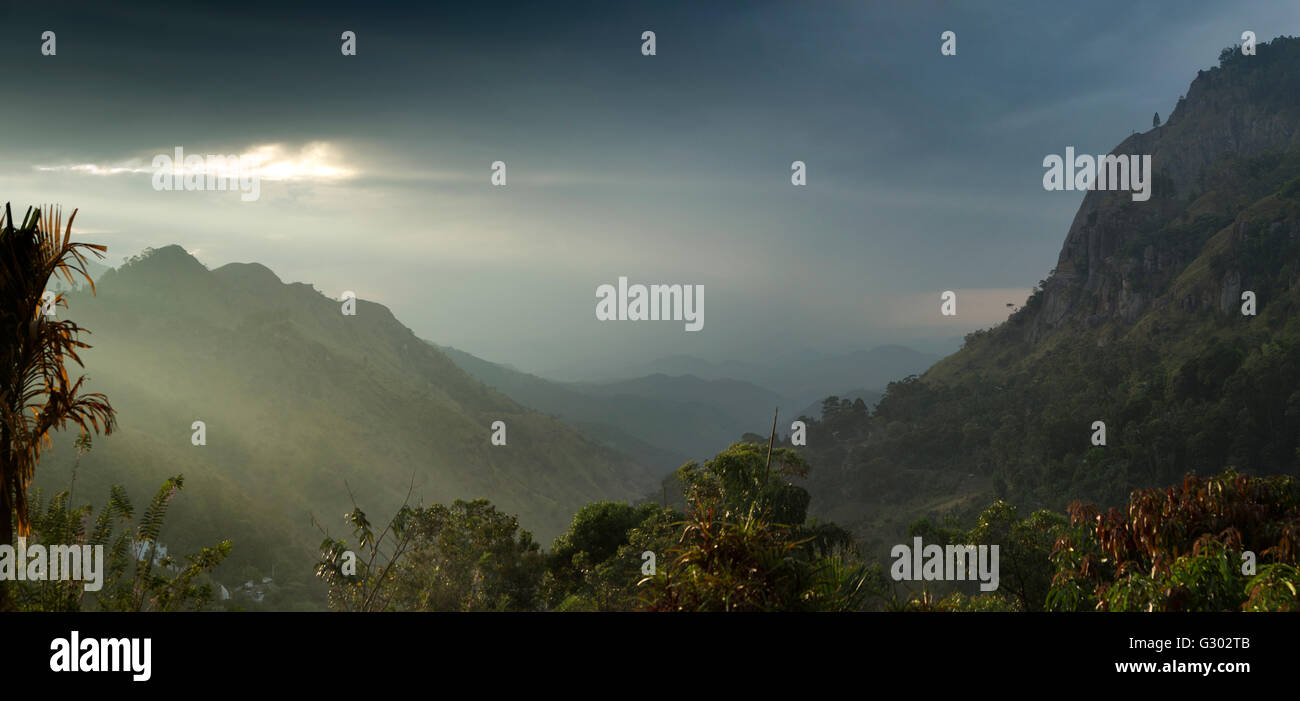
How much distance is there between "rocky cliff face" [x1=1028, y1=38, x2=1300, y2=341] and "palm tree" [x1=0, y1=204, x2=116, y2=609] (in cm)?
10089

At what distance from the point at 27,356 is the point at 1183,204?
150368 mm

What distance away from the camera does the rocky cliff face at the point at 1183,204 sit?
97.9 meters

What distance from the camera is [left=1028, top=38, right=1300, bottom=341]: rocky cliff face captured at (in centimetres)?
9788

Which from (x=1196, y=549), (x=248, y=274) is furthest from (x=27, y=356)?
(x=248, y=274)

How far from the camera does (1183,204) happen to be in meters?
118

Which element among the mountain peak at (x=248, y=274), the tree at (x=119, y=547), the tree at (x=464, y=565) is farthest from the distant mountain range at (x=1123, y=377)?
the mountain peak at (x=248, y=274)

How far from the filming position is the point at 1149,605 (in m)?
5.04

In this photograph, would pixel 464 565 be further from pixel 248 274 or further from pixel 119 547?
pixel 248 274

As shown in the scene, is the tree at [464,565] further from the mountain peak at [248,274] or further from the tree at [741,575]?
the mountain peak at [248,274]

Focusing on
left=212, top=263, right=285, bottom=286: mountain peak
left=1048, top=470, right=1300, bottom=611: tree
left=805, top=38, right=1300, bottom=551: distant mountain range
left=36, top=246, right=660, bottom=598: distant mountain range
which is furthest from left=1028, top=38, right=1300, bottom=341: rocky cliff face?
left=212, top=263, right=285, bottom=286: mountain peak

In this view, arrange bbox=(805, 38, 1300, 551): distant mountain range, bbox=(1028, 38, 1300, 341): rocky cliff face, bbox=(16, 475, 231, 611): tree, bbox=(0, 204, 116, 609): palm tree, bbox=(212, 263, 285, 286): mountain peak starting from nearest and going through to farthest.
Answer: bbox=(0, 204, 116, 609): palm tree, bbox=(16, 475, 231, 611): tree, bbox=(805, 38, 1300, 551): distant mountain range, bbox=(1028, 38, 1300, 341): rocky cliff face, bbox=(212, 263, 285, 286): mountain peak

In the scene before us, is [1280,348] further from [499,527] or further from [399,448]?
[399,448]

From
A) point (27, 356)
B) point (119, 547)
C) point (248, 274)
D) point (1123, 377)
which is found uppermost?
point (248, 274)

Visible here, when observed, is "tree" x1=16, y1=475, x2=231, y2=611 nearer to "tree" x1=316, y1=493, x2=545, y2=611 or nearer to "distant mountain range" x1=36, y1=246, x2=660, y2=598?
"tree" x1=316, y1=493, x2=545, y2=611
